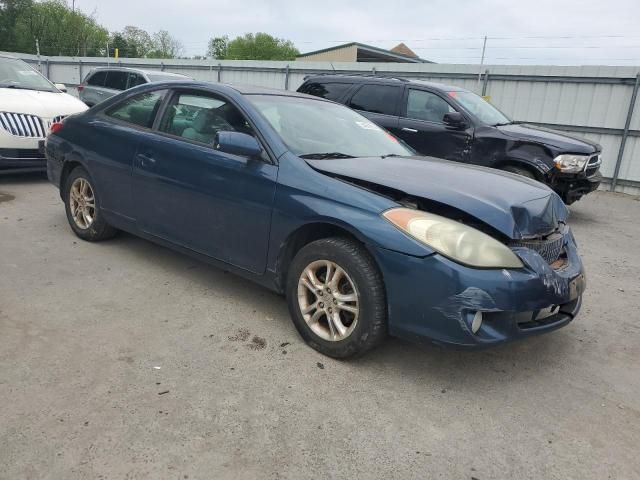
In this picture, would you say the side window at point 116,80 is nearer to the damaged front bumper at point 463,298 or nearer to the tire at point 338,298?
the tire at point 338,298

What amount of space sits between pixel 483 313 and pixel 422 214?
0.60 m

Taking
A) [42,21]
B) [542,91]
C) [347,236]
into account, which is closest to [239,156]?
[347,236]

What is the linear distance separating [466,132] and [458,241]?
519 centimetres

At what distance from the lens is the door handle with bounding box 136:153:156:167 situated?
4080mm

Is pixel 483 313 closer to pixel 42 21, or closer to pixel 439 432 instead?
pixel 439 432

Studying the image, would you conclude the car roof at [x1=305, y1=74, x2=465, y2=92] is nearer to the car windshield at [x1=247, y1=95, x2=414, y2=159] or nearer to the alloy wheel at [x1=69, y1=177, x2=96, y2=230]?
the car windshield at [x1=247, y1=95, x2=414, y2=159]

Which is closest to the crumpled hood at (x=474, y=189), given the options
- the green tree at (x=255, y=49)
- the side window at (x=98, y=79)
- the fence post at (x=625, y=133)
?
the fence post at (x=625, y=133)

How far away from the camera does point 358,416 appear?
8.54ft

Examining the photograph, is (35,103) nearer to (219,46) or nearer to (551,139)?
(551,139)

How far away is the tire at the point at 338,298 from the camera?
2.88 meters

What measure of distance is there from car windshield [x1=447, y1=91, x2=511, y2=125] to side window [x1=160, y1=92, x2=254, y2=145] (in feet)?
15.7

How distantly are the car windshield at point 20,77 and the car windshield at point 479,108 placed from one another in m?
6.14

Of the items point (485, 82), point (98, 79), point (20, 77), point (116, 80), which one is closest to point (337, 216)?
point (20, 77)

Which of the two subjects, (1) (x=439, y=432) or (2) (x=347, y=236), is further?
(2) (x=347, y=236)
